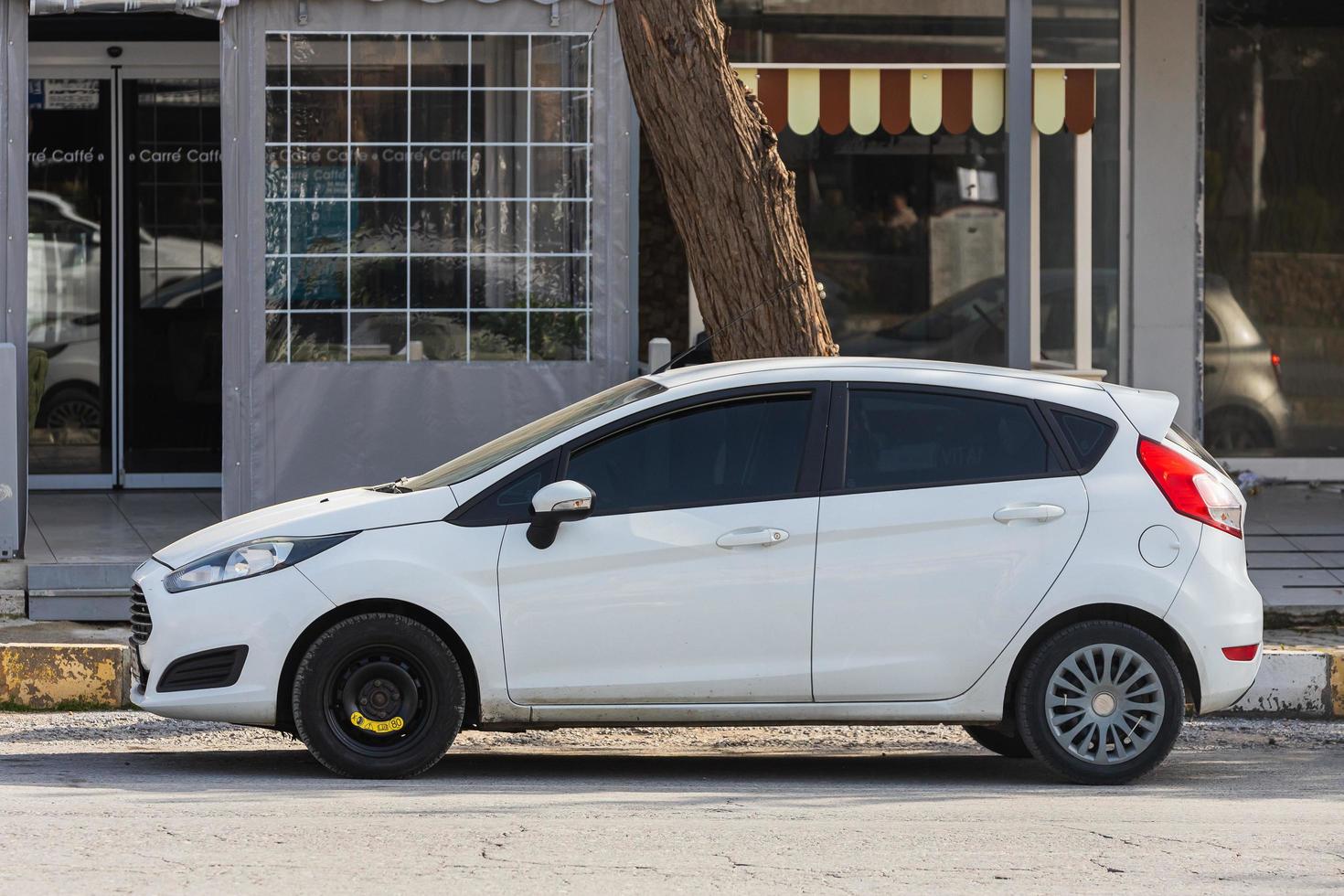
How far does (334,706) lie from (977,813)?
92.1 inches

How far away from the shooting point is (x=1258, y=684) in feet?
27.6

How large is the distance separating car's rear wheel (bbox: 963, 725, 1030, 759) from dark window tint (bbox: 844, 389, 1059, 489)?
1.23 m

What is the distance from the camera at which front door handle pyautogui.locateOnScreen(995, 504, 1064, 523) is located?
21.5 feet

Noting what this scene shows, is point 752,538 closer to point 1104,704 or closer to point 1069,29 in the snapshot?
point 1104,704

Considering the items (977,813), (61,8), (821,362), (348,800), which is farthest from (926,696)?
(61,8)

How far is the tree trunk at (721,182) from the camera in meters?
8.77

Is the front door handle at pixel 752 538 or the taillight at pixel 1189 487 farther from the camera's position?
the taillight at pixel 1189 487

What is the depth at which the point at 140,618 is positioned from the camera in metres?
6.69

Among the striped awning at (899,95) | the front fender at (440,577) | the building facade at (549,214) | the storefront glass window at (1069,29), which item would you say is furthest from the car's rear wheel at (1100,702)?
the storefront glass window at (1069,29)

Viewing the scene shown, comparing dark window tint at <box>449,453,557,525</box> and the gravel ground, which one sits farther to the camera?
the gravel ground

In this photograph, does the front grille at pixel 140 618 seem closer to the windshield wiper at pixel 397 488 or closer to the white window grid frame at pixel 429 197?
the windshield wiper at pixel 397 488

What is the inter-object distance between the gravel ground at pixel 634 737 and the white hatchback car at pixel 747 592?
104cm

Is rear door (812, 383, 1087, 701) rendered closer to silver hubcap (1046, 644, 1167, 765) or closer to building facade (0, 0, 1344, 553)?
silver hubcap (1046, 644, 1167, 765)

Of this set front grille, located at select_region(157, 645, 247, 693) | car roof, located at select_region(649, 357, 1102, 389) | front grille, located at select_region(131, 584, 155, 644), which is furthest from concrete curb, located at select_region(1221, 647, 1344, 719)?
front grille, located at select_region(131, 584, 155, 644)
